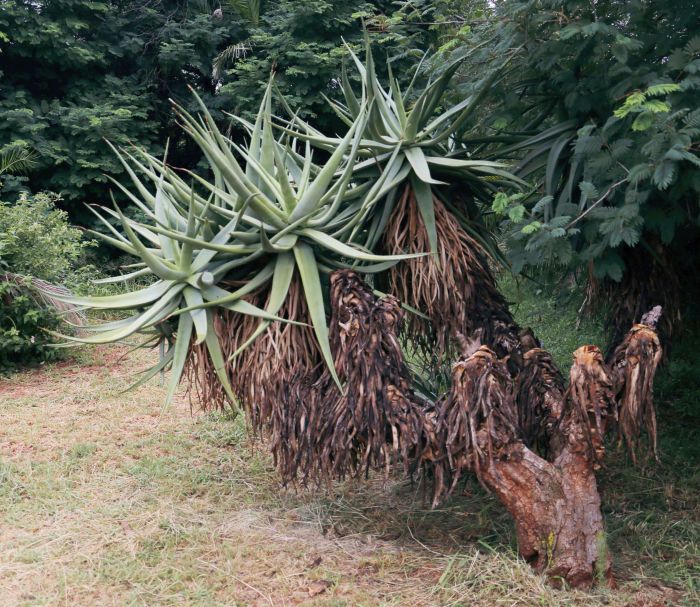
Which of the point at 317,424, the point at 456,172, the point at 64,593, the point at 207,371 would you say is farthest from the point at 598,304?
the point at 64,593

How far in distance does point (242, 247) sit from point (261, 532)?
1572 mm

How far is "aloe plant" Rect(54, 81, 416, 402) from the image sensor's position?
3293mm

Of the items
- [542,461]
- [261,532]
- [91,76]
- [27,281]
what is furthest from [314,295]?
[91,76]

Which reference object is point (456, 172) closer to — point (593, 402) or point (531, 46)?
point (531, 46)

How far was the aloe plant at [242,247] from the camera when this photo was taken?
329cm

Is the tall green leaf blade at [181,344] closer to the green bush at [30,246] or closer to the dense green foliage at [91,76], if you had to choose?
the green bush at [30,246]

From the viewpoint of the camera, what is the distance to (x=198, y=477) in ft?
15.5

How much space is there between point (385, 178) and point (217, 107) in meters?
10.0

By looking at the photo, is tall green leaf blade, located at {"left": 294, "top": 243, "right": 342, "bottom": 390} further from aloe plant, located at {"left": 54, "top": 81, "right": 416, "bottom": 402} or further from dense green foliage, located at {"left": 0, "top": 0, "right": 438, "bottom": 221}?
dense green foliage, located at {"left": 0, "top": 0, "right": 438, "bottom": 221}

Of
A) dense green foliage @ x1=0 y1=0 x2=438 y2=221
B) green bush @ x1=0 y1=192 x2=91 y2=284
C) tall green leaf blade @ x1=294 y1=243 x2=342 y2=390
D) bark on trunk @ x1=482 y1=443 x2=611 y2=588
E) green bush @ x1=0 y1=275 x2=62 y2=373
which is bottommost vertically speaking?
bark on trunk @ x1=482 y1=443 x2=611 y2=588

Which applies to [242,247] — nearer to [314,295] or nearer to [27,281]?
[314,295]

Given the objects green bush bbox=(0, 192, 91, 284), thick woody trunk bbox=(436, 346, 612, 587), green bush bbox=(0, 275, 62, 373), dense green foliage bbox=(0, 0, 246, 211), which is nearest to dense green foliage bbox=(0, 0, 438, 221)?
dense green foliage bbox=(0, 0, 246, 211)

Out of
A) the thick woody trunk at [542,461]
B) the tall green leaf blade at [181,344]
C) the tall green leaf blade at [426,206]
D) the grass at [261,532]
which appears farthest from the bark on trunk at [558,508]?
the tall green leaf blade at [181,344]

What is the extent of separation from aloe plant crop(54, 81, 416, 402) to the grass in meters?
0.93
